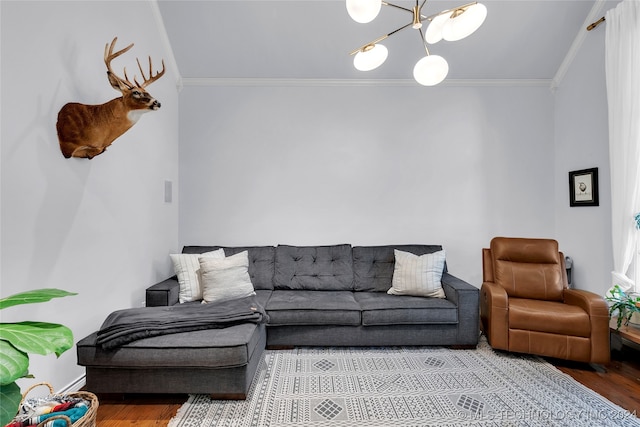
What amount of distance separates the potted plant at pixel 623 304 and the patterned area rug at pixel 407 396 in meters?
0.66

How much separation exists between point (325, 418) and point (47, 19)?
9.38 ft

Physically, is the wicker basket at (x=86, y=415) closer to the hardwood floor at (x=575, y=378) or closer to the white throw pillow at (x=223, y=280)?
the hardwood floor at (x=575, y=378)

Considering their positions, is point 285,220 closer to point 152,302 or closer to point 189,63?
point 152,302

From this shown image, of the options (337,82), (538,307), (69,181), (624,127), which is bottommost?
(538,307)

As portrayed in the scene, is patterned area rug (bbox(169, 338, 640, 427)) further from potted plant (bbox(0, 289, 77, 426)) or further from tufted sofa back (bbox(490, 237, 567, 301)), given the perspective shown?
potted plant (bbox(0, 289, 77, 426))

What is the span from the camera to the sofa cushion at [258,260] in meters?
3.34

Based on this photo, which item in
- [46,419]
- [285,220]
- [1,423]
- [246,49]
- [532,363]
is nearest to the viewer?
[1,423]

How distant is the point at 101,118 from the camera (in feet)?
7.10

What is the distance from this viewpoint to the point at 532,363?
256cm

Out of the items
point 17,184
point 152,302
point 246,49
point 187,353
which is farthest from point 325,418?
point 246,49

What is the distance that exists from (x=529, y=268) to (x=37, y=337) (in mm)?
3420

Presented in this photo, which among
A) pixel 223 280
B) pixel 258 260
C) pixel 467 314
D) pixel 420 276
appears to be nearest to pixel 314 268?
pixel 258 260

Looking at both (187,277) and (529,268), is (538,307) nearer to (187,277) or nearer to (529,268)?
(529,268)

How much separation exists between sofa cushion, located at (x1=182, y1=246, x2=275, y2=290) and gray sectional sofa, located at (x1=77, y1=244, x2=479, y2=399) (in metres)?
0.01
